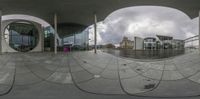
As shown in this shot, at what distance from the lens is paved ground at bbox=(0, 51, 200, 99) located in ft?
43.0

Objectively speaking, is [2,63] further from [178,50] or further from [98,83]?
[178,50]

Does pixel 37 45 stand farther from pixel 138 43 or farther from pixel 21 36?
pixel 138 43

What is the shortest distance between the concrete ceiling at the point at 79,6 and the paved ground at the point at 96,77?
433cm

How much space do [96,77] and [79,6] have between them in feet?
23.7

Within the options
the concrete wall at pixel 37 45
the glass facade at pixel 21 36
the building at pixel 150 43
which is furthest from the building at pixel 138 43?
the glass facade at pixel 21 36

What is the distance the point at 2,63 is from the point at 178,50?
16097 millimetres

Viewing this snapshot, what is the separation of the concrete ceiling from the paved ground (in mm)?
4334

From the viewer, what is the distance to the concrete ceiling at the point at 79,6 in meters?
19.4

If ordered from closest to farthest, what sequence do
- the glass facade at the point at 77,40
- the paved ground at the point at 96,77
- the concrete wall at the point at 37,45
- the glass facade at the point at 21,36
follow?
1. the paved ground at the point at 96,77
2. the concrete wall at the point at 37,45
3. the glass facade at the point at 77,40
4. the glass facade at the point at 21,36

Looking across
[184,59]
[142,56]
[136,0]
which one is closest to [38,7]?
[136,0]

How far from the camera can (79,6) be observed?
20.6 meters

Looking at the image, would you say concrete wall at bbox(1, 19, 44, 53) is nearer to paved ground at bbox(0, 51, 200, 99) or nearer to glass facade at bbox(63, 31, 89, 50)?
glass facade at bbox(63, 31, 89, 50)

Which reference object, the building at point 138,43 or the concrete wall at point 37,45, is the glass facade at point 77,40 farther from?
the building at point 138,43

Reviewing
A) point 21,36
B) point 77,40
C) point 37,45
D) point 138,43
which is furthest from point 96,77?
point 21,36
